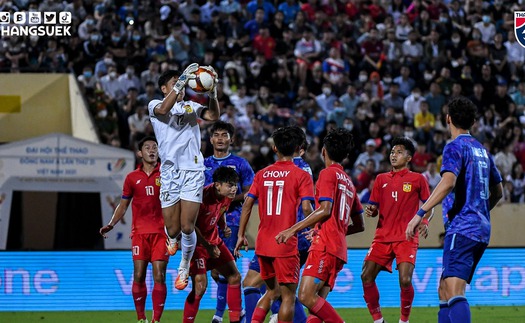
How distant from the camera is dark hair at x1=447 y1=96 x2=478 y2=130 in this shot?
795 centimetres

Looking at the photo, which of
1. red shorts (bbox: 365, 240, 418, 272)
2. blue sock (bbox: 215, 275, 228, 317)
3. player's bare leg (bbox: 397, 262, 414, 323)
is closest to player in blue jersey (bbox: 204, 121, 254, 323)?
blue sock (bbox: 215, 275, 228, 317)

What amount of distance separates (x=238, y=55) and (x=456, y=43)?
17.6ft

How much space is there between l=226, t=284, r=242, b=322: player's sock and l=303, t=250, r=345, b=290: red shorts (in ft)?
4.76

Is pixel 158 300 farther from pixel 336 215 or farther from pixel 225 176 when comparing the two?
pixel 336 215

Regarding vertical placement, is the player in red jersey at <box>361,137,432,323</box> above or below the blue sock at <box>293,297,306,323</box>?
above

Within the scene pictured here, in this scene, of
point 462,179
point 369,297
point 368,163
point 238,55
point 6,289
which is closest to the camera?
point 462,179

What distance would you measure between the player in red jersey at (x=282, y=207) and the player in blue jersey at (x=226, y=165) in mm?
2064

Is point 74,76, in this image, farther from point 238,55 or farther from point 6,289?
point 6,289

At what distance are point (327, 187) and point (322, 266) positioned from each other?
0.72 metres

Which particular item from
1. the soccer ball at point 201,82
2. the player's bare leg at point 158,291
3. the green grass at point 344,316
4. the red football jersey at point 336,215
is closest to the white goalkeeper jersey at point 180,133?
the soccer ball at point 201,82

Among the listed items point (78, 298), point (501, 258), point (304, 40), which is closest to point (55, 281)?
point (78, 298)

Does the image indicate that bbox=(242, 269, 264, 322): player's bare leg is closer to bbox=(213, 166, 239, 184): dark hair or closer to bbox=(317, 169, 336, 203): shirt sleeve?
bbox=(213, 166, 239, 184): dark hair

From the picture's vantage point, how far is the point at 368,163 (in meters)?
17.8

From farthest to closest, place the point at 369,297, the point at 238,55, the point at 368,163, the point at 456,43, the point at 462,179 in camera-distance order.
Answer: the point at 456,43 < the point at 238,55 < the point at 368,163 < the point at 369,297 < the point at 462,179
